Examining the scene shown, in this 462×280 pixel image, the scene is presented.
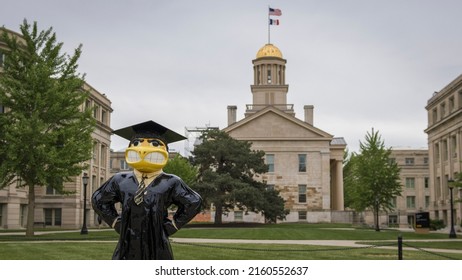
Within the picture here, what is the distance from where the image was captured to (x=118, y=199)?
826 centimetres

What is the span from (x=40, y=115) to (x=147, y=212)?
2394cm

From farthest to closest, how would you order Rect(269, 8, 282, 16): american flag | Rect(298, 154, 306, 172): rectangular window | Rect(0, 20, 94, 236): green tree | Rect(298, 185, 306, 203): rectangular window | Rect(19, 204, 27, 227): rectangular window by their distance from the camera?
Rect(269, 8, 282, 16): american flag, Rect(298, 154, 306, 172): rectangular window, Rect(298, 185, 306, 203): rectangular window, Rect(19, 204, 27, 227): rectangular window, Rect(0, 20, 94, 236): green tree

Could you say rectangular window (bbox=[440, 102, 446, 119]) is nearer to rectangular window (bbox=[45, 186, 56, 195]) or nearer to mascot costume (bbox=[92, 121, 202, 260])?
rectangular window (bbox=[45, 186, 56, 195])

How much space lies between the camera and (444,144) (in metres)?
59.6

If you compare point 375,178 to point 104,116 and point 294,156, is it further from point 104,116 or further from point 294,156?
point 104,116

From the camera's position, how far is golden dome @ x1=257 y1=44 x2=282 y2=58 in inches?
3125

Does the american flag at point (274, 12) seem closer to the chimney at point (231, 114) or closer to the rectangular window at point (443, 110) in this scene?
the chimney at point (231, 114)

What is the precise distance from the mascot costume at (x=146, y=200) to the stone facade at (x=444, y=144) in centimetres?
4792

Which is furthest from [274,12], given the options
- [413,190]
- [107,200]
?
[107,200]

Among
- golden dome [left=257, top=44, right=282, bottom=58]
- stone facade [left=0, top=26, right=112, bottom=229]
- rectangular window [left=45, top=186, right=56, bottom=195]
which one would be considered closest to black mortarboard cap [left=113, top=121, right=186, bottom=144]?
stone facade [left=0, top=26, right=112, bottom=229]

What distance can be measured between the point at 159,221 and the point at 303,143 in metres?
62.7

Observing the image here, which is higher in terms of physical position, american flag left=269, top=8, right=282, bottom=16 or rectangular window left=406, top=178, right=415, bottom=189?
american flag left=269, top=8, right=282, bottom=16

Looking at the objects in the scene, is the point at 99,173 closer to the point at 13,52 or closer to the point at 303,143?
the point at 303,143

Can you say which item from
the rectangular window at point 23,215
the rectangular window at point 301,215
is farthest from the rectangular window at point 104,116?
the rectangular window at point 301,215
